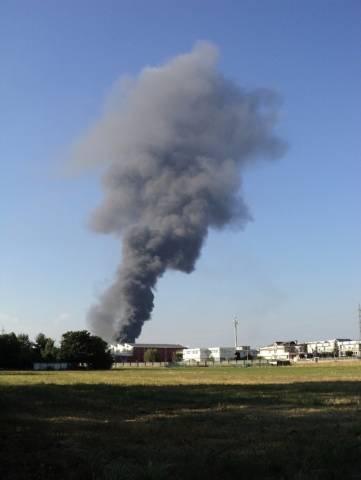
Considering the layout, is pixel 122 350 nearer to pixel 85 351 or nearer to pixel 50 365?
pixel 85 351

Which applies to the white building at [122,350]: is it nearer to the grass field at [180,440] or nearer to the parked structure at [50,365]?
the parked structure at [50,365]

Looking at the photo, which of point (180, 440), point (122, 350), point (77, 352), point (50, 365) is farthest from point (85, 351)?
point (180, 440)

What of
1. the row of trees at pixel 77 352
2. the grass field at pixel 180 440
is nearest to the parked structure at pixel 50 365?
the row of trees at pixel 77 352

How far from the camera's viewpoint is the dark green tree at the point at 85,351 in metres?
110

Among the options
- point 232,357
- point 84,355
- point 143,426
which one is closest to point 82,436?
point 143,426

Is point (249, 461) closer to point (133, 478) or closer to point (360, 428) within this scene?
point (133, 478)

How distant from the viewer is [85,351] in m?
110

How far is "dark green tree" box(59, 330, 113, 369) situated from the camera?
362 feet

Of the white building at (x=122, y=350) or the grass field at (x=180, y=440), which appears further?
the white building at (x=122, y=350)

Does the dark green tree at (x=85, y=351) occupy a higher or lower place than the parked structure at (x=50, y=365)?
higher

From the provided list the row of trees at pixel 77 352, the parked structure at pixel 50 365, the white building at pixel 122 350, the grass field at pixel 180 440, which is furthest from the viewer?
the white building at pixel 122 350

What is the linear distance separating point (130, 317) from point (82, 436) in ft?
435

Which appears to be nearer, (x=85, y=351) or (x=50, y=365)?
(x=50, y=365)

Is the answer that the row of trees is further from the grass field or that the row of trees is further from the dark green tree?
the grass field
